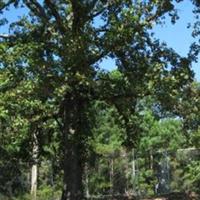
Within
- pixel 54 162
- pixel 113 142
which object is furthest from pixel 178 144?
pixel 54 162

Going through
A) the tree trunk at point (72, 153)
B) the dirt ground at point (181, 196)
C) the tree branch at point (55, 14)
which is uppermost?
the tree branch at point (55, 14)

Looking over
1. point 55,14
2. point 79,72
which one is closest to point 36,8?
point 55,14

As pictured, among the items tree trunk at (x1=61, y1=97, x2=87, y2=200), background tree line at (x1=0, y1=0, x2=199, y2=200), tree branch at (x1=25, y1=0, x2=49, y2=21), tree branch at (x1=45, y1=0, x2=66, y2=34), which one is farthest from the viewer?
tree branch at (x1=25, y1=0, x2=49, y2=21)

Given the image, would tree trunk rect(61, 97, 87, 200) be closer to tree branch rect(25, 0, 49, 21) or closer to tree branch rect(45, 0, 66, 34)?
tree branch rect(45, 0, 66, 34)

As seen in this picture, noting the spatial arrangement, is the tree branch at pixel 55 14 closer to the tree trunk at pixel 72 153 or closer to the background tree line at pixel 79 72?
the background tree line at pixel 79 72

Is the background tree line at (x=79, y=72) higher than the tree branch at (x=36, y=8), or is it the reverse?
the tree branch at (x=36, y=8)

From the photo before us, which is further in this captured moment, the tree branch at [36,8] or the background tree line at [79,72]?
the tree branch at [36,8]

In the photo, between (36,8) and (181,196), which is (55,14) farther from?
(181,196)

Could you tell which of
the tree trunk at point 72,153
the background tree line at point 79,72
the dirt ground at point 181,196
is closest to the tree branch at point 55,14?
the background tree line at point 79,72

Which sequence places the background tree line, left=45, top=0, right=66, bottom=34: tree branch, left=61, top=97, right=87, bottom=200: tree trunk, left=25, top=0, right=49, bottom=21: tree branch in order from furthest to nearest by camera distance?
left=25, top=0, right=49, bottom=21: tree branch → left=61, top=97, right=87, bottom=200: tree trunk → left=45, top=0, right=66, bottom=34: tree branch → the background tree line

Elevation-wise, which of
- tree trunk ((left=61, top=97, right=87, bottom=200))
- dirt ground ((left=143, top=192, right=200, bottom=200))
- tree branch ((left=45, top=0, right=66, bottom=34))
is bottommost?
dirt ground ((left=143, top=192, right=200, bottom=200))

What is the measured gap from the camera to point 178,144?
221 feet

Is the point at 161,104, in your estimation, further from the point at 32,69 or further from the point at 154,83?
the point at 32,69

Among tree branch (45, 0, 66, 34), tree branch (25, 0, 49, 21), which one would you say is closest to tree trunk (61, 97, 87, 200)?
tree branch (45, 0, 66, 34)
